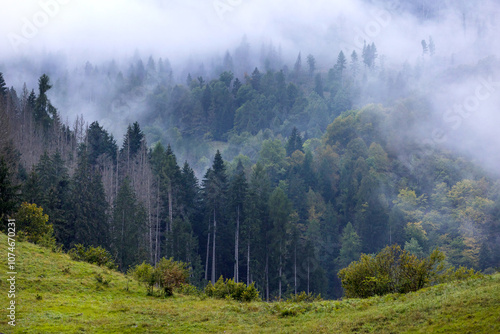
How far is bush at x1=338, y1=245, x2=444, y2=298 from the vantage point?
93.4 ft

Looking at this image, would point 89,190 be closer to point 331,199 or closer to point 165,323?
point 165,323

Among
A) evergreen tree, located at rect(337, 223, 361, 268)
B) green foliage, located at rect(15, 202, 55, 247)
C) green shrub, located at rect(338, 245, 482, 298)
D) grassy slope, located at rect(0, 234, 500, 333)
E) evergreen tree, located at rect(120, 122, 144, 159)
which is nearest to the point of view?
grassy slope, located at rect(0, 234, 500, 333)

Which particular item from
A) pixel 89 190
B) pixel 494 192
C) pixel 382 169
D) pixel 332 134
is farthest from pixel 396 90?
pixel 89 190

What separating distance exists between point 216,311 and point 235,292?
6.27 meters

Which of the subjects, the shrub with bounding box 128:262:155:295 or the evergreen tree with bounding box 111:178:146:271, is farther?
the evergreen tree with bounding box 111:178:146:271

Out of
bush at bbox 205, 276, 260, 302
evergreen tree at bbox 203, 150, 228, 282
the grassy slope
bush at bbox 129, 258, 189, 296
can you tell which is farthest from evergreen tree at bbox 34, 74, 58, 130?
bush at bbox 205, 276, 260, 302

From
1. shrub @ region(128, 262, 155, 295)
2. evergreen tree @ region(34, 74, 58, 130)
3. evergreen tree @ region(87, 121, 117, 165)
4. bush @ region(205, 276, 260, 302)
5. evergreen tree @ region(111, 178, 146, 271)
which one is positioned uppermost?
evergreen tree @ region(34, 74, 58, 130)

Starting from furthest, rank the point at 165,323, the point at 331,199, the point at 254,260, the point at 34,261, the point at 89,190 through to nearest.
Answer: the point at 331,199, the point at 254,260, the point at 89,190, the point at 34,261, the point at 165,323

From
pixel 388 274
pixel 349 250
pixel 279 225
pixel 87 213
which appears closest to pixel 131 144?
pixel 279 225

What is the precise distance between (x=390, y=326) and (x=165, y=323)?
36.4ft

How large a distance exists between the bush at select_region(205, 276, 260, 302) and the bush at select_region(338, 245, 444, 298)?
657 centimetres

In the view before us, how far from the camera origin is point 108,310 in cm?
2516

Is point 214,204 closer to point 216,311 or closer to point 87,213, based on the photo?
point 87,213

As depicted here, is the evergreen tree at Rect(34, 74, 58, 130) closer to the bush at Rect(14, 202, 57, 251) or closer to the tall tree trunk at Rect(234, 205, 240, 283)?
the tall tree trunk at Rect(234, 205, 240, 283)
